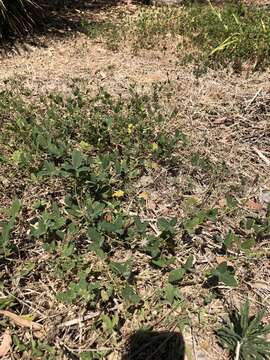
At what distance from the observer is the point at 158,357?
7.47 ft

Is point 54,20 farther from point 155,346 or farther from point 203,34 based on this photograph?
point 155,346

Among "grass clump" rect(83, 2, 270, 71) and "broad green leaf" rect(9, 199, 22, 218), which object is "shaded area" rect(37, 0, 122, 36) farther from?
"broad green leaf" rect(9, 199, 22, 218)

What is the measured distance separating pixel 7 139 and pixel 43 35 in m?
2.68

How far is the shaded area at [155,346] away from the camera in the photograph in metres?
2.28

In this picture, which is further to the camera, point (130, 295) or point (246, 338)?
point (130, 295)

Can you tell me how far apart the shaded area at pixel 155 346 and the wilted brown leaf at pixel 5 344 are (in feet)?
1.94

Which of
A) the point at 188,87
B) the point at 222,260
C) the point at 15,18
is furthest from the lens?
the point at 15,18

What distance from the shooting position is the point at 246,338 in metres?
2.24

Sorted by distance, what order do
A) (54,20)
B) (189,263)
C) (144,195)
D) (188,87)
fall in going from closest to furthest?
(189,263)
(144,195)
(188,87)
(54,20)

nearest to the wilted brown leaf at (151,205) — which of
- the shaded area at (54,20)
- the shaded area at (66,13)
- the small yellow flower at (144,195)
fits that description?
the small yellow flower at (144,195)

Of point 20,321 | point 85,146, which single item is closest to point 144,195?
point 85,146

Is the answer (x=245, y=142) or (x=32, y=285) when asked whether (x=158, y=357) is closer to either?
(x=32, y=285)

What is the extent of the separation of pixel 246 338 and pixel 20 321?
1178mm

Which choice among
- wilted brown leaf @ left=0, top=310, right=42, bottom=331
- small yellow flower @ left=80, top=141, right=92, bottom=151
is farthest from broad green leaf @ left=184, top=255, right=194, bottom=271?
small yellow flower @ left=80, top=141, right=92, bottom=151
